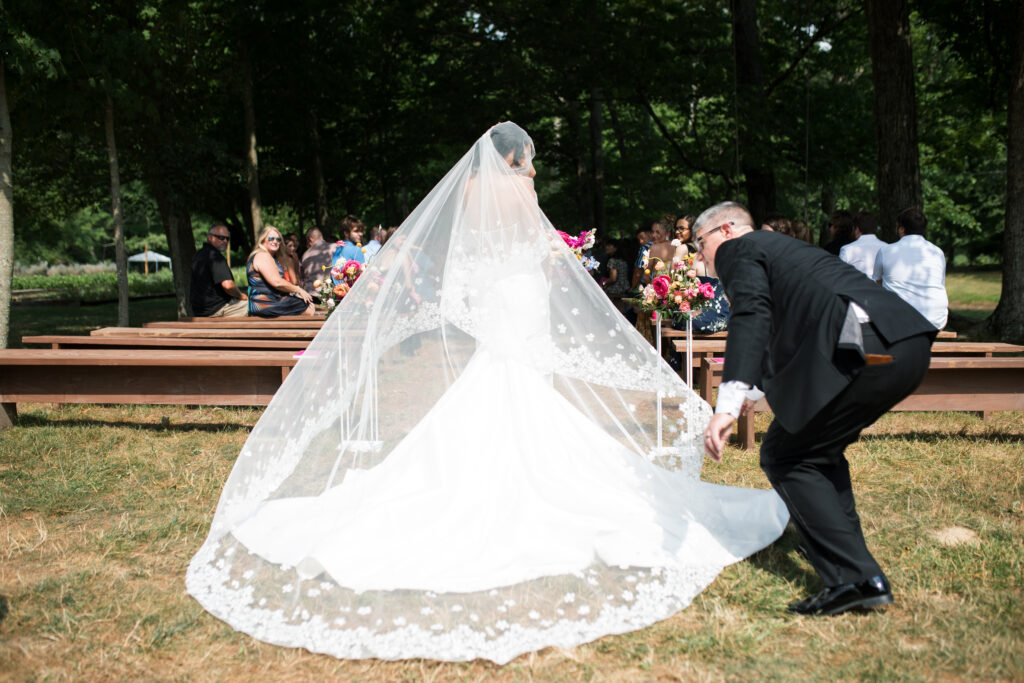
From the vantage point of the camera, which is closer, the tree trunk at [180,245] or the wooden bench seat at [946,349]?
the wooden bench seat at [946,349]

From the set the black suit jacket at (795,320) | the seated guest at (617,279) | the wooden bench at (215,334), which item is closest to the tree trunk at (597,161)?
the seated guest at (617,279)

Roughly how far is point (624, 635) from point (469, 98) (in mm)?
17308

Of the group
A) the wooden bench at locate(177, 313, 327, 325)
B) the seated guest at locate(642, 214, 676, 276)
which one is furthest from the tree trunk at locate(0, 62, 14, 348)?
the seated guest at locate(642, 214, 676, 276)

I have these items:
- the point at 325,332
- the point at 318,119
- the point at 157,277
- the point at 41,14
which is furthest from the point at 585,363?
the point at 157,277

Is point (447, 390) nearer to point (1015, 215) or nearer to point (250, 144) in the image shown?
point (1015, 215)

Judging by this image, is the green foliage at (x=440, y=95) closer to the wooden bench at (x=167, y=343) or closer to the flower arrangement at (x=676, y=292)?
the wooden bench at (x=167, y=343)

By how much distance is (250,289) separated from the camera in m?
10.8

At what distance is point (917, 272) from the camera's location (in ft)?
23.1

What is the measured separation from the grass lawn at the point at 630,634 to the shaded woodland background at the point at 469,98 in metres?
4.72

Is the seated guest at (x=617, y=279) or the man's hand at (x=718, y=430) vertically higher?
the seated guest at (x=617, y=279)

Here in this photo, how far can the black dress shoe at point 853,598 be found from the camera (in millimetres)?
3438

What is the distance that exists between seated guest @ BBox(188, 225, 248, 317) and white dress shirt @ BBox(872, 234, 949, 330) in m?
8.23

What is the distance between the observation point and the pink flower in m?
5.97

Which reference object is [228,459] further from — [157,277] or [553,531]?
[157,277]
